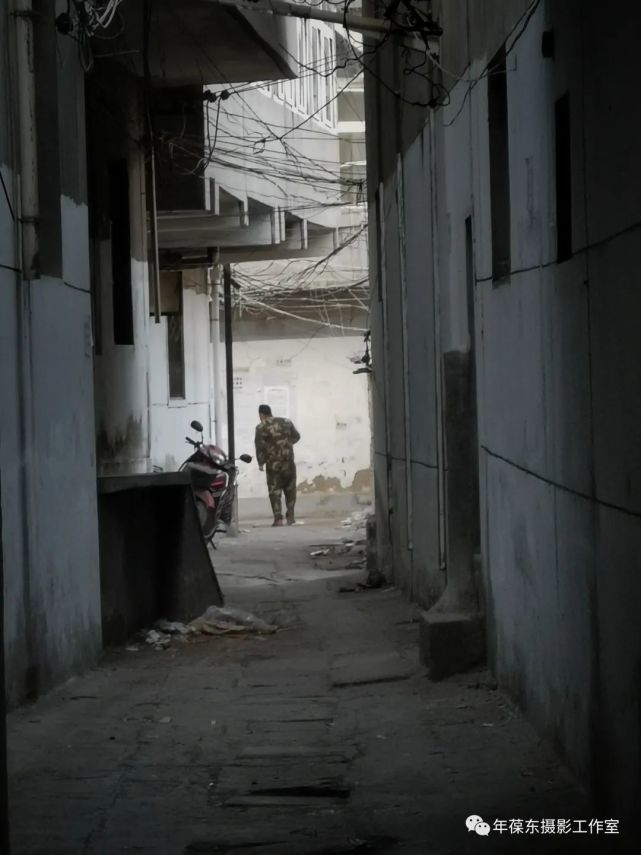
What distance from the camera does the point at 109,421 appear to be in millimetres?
13828

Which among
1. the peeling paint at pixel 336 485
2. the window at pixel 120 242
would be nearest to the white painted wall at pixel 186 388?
the window at pixel 120 242

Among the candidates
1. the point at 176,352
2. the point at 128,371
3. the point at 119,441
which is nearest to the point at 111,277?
the point at 128,371

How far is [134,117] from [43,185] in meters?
6.32

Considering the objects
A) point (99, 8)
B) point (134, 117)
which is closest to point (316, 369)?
point (134, 117)

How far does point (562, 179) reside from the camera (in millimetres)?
5973

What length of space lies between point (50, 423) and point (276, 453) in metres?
14.8

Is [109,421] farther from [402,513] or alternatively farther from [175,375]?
[175,375]

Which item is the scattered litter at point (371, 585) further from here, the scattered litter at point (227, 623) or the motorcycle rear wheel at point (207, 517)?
the motorcycle rear wheel at point (207, 517)

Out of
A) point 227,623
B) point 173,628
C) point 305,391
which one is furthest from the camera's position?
point 305,391

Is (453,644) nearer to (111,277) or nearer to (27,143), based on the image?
(27,143)

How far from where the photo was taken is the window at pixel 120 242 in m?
13.8

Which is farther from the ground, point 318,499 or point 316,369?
point 316,369

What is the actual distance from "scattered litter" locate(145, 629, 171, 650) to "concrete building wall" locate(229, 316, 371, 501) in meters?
18.2

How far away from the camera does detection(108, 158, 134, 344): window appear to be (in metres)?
13.8
